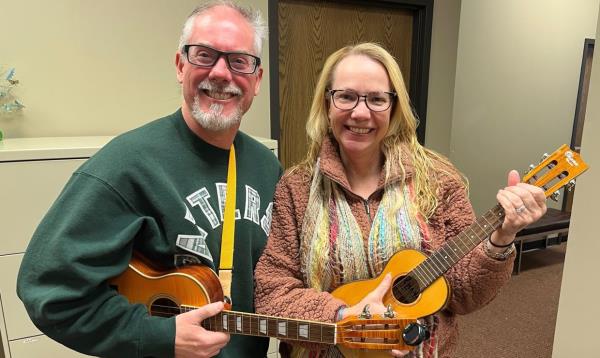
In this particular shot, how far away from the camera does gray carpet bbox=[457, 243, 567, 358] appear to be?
265cm

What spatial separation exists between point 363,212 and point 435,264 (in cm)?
25

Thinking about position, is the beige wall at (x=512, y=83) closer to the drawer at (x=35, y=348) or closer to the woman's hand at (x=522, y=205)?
the woman's hand at (x=522, y=205)

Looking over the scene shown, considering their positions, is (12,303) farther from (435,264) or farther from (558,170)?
(558,170)

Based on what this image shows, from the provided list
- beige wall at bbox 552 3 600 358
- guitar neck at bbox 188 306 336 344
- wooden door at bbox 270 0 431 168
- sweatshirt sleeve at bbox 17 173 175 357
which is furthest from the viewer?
wooden door at bbox 270 0 431 168

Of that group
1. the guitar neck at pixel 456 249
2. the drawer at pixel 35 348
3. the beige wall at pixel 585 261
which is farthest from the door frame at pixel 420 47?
the drawer at pixel 35 348

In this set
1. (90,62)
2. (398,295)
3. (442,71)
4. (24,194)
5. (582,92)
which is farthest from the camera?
(582,92)

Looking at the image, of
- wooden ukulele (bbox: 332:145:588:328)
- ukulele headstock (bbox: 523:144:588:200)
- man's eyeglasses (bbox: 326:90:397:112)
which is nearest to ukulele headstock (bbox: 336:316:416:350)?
wooden ukulele (bbox: 332:145:588:328)

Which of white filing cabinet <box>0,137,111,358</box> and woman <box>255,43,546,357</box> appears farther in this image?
white filing cabinet <box>0,137,111,358</box>

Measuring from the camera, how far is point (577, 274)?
6.31ft

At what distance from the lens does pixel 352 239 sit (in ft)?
3.81

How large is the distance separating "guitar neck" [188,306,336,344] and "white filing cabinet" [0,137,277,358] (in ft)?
2.99

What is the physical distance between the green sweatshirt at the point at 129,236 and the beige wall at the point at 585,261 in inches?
60.4

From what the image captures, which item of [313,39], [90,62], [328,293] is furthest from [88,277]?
[313,39]

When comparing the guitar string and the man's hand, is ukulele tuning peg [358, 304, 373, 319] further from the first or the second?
the man's hand
